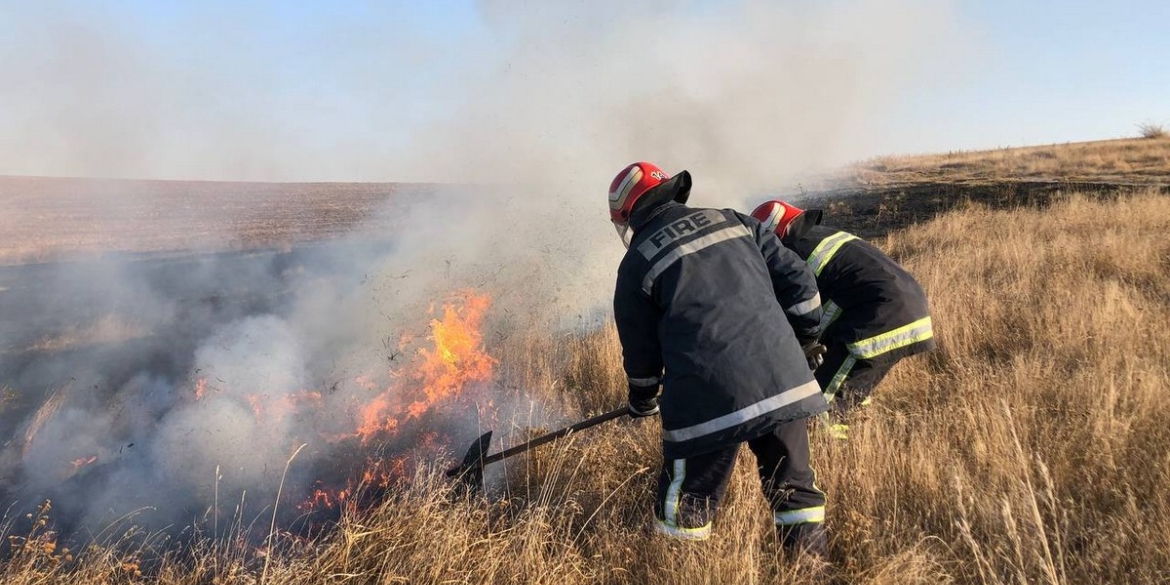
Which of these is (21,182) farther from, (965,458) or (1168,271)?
(1168,271)

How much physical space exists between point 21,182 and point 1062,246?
93.1 feet

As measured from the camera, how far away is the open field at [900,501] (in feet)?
7.38

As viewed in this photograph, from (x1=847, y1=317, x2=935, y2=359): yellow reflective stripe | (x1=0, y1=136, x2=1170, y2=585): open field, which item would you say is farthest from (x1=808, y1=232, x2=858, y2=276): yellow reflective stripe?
(x1=0, y1=136, x2=1170, y2=585): open field

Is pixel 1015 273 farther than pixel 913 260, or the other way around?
pixel 913 260

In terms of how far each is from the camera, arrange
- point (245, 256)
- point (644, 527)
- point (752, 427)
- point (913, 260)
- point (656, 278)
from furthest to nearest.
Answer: point (245, 256) → point (913, 260) → point (644, 527) → point (656, 278) → point (752, 427)

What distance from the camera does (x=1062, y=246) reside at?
24.1 feet

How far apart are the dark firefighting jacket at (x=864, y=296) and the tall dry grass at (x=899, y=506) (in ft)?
1.53

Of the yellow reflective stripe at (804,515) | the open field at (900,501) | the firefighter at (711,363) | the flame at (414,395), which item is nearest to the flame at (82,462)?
the open field at (900,501)

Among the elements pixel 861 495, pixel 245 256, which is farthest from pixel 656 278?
pixel 245 256

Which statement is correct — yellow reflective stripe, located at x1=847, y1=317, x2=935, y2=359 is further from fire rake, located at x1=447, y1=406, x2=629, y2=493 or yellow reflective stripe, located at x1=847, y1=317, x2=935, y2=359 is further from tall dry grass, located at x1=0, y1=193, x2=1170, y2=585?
fire rake, located at x1=447, y1=406, x2=629, y2=493

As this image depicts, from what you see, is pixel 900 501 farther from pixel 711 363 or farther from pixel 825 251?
pixel 825 251

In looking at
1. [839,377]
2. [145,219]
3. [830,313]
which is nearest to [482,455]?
[839,377]

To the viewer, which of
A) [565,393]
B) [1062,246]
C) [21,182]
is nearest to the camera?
[565,393]

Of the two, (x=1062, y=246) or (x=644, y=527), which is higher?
(x=1062, y=246)
